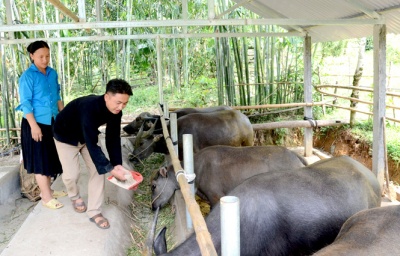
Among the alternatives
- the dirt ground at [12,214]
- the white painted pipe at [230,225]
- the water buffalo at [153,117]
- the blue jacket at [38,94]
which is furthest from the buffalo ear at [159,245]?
the water buffalo at [153,117]

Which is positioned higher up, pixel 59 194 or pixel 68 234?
pixel 59 194

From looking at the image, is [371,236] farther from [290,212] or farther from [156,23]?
[156,23]

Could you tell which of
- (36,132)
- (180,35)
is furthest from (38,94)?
(180,35)

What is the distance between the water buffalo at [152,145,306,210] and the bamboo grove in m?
3.63

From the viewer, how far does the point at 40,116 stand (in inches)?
159

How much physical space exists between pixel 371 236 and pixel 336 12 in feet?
15.2

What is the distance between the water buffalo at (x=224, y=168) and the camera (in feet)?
14.4

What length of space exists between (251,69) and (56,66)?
24.1 feet

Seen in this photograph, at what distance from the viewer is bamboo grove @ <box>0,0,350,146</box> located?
825 centimetres

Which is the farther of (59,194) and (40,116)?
(59,194)

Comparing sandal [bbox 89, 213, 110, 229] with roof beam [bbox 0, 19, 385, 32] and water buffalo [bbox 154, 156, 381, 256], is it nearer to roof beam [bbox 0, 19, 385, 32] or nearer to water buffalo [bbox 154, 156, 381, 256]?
water buffalo [bbox 154, 156, 381, 256]

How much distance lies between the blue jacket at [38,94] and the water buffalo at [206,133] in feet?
9.29

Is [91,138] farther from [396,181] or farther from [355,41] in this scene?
[355,41]

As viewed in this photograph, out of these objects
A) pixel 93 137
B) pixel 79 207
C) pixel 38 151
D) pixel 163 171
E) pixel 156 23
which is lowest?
pixel 79 207
